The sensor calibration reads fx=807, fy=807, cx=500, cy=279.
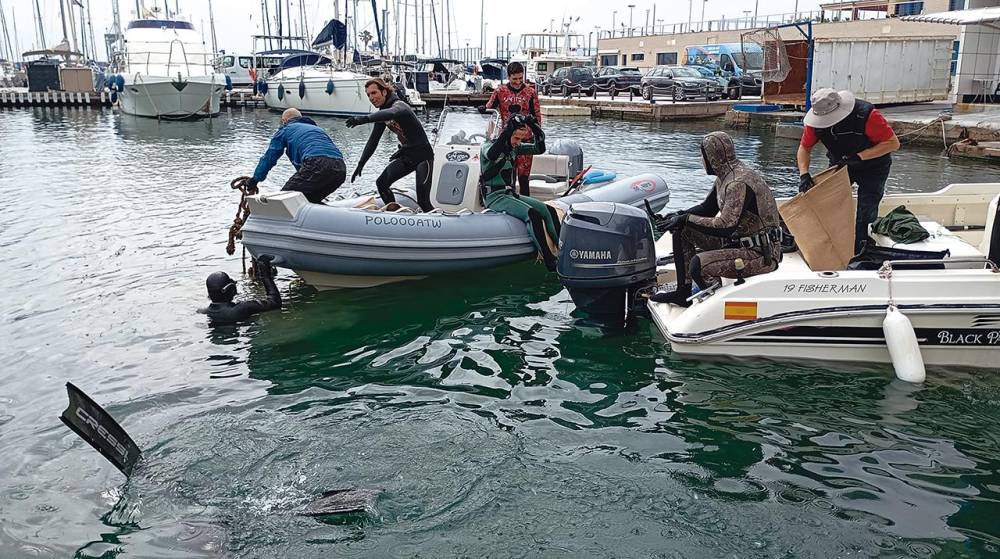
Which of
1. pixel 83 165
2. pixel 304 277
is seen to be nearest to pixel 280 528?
pixel 304 277

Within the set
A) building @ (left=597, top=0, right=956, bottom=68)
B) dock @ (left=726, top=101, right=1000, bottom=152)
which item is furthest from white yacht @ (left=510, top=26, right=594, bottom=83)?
dock @ (left=726, top=101, right=1000, bottom=152)

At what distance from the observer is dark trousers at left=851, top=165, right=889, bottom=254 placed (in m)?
6.64

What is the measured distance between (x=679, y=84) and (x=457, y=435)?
98.6 ft

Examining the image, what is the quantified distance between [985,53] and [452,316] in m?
20.4

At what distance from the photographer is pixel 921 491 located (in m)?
4.41

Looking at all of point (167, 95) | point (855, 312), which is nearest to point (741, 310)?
point (855, 312)

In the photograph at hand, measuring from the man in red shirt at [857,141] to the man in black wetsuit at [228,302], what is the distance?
4766 mm

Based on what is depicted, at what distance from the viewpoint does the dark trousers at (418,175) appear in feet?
→ 28.8

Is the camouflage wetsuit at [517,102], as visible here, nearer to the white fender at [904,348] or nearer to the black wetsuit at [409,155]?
the black wetsuit at [409,155]

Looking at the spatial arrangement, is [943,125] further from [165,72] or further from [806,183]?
[165,72]

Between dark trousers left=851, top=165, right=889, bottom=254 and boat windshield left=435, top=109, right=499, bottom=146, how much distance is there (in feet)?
12.9

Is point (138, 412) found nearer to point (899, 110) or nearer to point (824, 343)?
point (824, 343)

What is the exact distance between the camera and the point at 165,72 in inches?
1321

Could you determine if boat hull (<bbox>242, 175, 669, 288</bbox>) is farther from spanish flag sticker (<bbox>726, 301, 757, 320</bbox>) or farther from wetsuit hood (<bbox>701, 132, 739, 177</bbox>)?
spanish flag sticker (<bbox>726, 301, 757, 320</bbox>)
